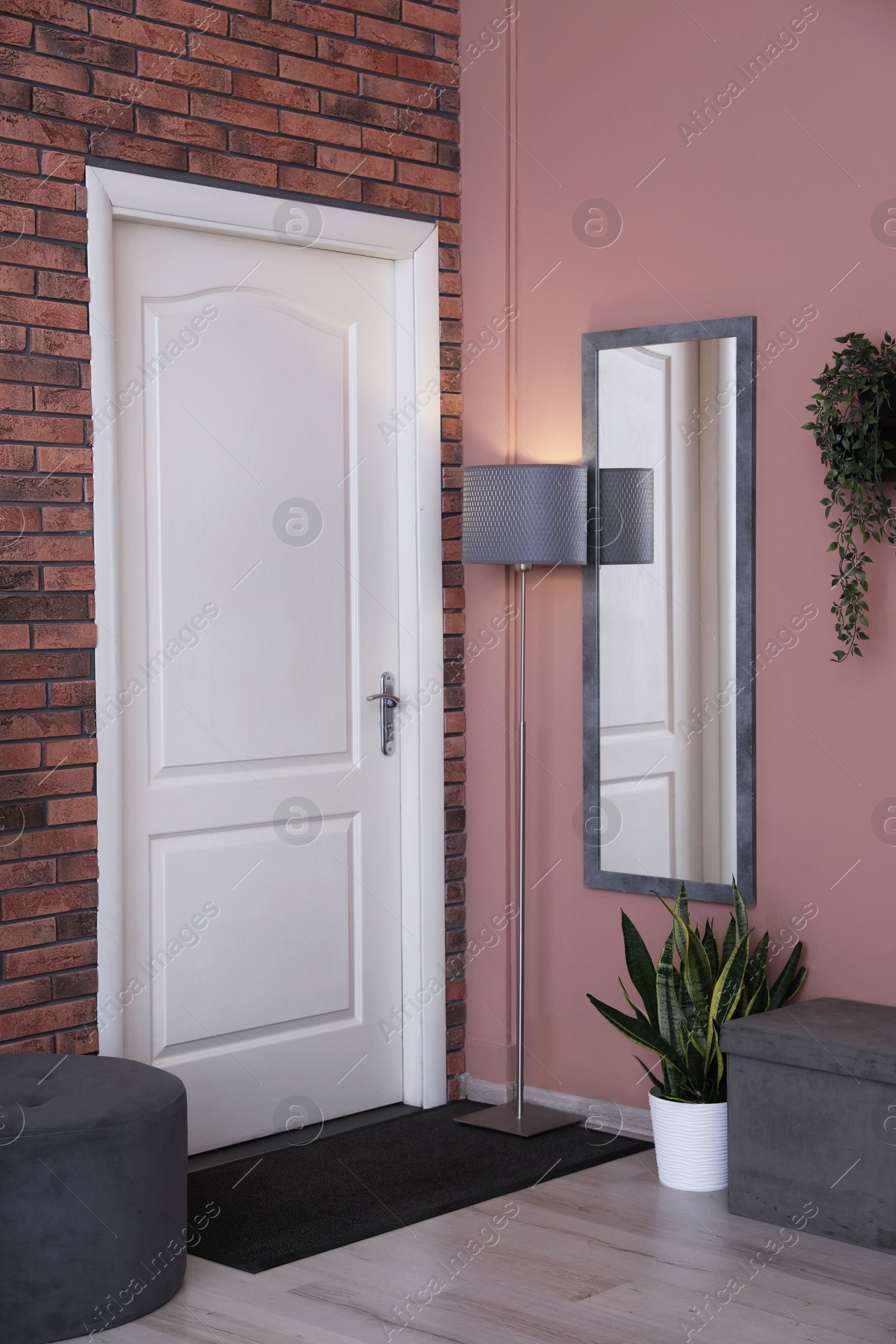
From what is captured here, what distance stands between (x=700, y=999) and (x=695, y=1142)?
337 millimetres

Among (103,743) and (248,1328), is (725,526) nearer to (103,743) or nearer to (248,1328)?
(103,743)

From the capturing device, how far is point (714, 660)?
3.64 m

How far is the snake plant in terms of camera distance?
11.1 feet

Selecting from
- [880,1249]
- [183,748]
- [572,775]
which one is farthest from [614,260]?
[880,1249]

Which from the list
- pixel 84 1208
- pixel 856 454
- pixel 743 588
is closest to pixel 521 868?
pixel 743 588

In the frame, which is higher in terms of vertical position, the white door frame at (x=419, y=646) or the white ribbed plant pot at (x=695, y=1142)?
the white door frame at (x=419, y=646)

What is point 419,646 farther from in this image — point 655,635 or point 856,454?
point 856,454

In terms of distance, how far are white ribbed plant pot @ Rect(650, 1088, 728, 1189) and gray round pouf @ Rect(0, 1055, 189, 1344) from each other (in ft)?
3.96

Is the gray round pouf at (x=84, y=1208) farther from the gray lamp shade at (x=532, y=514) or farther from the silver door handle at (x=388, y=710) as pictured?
the gray lamp shade at (x=532, y=514)

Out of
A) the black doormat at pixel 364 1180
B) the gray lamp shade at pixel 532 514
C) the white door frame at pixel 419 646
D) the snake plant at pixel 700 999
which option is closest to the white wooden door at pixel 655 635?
the gray lamp shade at pixel 532 514

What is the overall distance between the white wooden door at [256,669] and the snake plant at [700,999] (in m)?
0.88

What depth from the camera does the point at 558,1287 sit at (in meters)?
2.88


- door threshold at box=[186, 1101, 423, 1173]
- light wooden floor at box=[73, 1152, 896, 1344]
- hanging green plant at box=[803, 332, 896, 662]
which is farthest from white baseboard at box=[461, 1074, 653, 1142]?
hanging green plant at box=[803, 332, 896, 662]

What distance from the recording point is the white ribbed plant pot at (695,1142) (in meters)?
3.38
